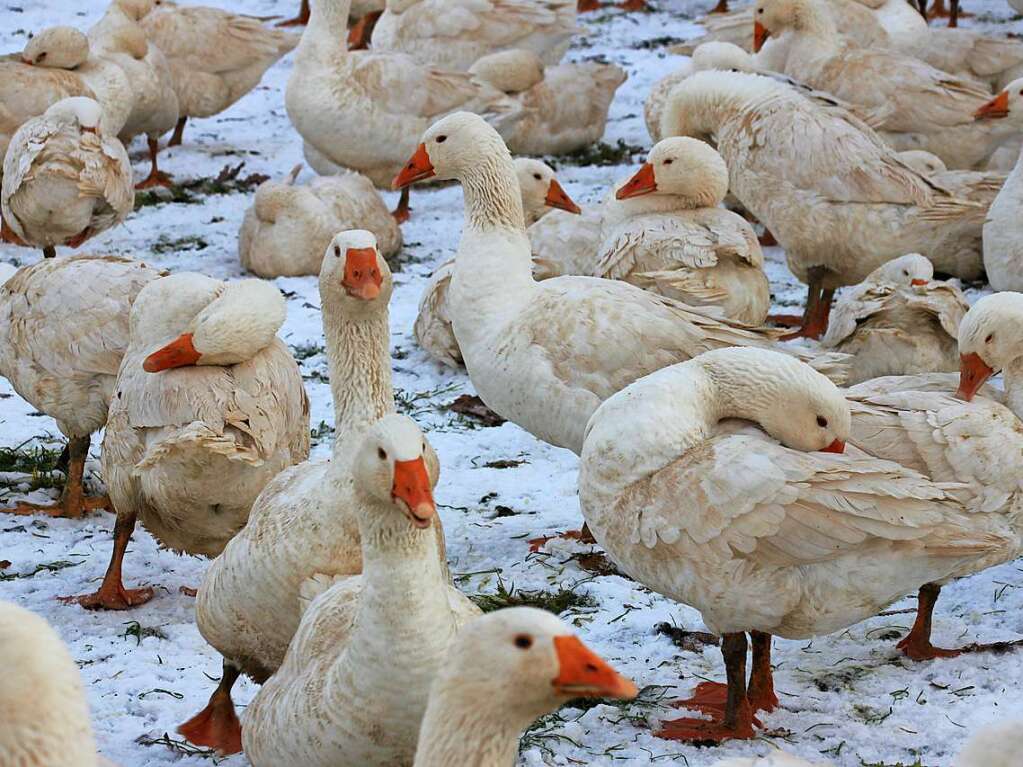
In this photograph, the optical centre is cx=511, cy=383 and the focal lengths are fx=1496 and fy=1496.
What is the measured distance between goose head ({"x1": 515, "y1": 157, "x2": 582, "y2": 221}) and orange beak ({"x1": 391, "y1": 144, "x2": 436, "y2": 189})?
5.10 feet

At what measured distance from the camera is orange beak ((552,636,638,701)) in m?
3.33

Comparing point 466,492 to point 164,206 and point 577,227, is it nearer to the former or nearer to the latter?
point 577,227

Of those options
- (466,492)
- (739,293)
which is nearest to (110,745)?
(466,492)

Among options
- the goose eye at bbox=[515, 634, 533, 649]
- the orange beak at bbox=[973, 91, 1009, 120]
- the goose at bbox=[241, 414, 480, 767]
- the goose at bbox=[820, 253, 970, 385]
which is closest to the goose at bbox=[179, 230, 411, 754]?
the goose at bbox=[241, 414, 480, 767]

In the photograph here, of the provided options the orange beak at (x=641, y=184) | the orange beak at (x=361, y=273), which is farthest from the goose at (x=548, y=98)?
the orange beak at (x=361, y=273)

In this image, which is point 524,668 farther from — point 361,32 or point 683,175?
point 361,32

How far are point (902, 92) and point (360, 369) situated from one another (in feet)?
19.6

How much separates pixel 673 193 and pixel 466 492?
2096 mm

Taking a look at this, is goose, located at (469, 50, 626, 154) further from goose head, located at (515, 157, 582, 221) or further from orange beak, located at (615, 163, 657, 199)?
orange beak, located at (615, 163, 657, 199)

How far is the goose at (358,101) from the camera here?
11.4 metres

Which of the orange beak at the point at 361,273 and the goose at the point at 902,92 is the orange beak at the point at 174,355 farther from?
the goose at the point at 902,92

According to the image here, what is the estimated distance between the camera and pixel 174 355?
19.8ft

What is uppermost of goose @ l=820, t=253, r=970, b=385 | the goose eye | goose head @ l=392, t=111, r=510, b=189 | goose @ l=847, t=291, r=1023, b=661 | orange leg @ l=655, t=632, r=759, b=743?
goose head @ l=392, t=111, r=510, b=189

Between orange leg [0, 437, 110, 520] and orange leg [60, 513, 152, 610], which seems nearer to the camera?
orange leg [60, 513, 152, 610]
